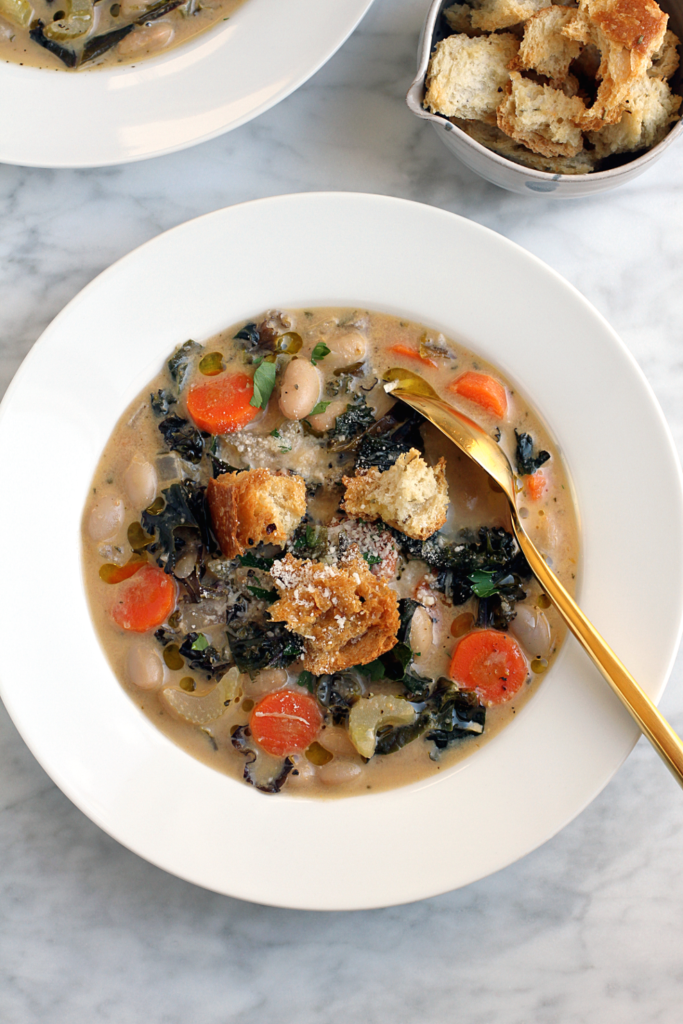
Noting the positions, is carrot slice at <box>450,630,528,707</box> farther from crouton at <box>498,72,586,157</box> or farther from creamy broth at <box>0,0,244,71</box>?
creamy broth at <box>0,0,244,71</box>

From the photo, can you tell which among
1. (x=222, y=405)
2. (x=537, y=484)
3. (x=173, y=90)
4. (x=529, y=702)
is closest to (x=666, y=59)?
→ (x=537, y=484)

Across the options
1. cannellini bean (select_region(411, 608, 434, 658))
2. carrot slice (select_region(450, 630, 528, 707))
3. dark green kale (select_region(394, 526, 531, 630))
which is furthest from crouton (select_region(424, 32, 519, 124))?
carrot slice (select_region(450, 630, 528, 707))

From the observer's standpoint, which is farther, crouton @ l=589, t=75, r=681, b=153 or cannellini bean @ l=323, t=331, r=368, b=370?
cannellini bean @ l=323, t=331, r=368, b=370

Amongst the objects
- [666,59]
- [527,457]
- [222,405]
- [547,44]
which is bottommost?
[222,405]

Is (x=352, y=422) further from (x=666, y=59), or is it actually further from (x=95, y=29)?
(x=95, y=29)

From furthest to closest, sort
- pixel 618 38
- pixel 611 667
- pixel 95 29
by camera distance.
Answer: pixel 95 29
pixel 611 667
pixel 618 38

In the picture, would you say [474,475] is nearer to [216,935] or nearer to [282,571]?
[282,571]

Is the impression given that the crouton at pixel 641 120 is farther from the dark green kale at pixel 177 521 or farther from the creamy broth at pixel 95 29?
the dark green kale at pixel 177 521
